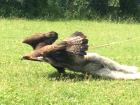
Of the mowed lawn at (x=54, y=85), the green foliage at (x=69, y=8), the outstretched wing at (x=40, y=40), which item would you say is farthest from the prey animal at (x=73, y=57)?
the green foliage at (x=69, y=8)

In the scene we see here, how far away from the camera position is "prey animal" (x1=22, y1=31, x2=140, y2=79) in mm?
8891

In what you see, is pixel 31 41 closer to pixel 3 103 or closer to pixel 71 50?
pixel 71 50

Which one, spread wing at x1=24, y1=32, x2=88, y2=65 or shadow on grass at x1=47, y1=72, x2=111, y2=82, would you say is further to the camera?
shadow on grass at x1=47, y1=72, x2=111, y2=82

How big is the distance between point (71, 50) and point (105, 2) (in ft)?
55.0

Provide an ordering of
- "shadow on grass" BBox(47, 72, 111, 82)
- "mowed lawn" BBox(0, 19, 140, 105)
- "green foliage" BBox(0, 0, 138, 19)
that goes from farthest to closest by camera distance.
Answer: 1. "green foliage" BBox(0, 0, 138, 19)
2. "shadow on grass" BBox(47, 72, 111, 82)
3. "mowed lawn" BBox(0, 19, 140, 105)

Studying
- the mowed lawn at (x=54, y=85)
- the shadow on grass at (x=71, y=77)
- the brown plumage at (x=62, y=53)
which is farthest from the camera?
the shadow on grass at (x=71, y=77)

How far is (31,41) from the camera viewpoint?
9.35 m

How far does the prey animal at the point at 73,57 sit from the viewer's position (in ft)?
29.2

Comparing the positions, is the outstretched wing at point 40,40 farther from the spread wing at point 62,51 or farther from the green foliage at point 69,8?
the green foliage at point 69,8

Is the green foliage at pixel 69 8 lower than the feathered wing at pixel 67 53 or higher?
lower

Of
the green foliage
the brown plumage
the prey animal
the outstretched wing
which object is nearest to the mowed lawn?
the prey animal

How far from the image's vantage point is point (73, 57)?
29.5ft

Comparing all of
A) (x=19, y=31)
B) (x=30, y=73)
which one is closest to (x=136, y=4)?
(x=19, y=31)

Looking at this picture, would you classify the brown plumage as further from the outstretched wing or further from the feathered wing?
the outstretched wing
